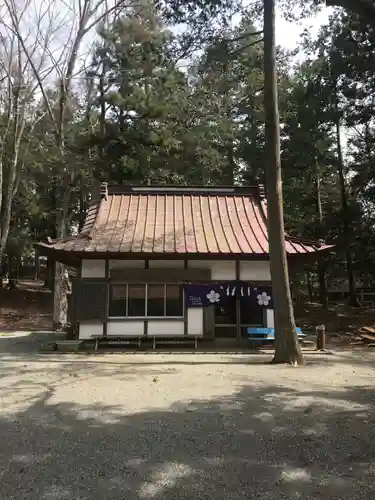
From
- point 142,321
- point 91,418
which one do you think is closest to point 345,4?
point 91,418

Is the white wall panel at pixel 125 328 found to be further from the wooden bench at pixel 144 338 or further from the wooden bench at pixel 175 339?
the wooden bench at pixel 175 339

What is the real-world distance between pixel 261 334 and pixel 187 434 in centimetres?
840

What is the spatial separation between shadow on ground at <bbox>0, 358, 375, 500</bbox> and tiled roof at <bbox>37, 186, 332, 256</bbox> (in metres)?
6.63

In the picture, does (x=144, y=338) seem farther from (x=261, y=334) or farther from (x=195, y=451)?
(x=195, y=451)

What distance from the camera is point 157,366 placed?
966cm

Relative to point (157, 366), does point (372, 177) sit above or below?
above

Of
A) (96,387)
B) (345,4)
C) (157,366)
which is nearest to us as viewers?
(345,4)

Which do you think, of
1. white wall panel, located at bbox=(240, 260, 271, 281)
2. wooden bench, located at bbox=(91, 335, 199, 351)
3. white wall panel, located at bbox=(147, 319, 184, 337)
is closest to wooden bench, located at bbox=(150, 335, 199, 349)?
wooden bench, located at bbox=(91, 335, 199, 351)

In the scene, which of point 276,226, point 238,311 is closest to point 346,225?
point 238,311

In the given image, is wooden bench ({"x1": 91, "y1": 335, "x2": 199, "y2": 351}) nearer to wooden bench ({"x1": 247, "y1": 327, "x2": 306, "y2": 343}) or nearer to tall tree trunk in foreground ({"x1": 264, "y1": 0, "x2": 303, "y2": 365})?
wooden bench ({"x1": 247, "y1": 327, "x2": 306, "y2": 343})

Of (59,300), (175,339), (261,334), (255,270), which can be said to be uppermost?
(255,270)

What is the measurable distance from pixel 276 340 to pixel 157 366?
261 centimetres

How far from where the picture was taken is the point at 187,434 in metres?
4.91

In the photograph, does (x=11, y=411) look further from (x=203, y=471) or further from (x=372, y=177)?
(x=372, y=177)
